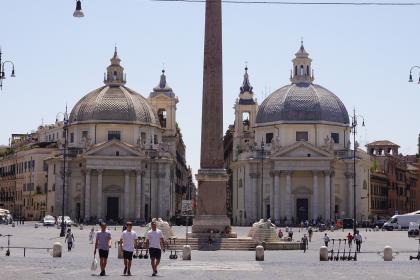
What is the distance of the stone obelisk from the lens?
45375 mm

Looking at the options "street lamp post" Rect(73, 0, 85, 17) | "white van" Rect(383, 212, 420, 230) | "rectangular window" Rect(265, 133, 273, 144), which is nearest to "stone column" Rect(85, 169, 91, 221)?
"rectangular window" Rect(265, 133, 273, 144)

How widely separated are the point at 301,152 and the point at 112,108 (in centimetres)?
2430

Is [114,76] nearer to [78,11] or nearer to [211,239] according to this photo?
[211,239]

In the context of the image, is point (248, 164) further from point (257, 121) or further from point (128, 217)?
point (128, 217)

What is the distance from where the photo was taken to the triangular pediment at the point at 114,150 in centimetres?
11138

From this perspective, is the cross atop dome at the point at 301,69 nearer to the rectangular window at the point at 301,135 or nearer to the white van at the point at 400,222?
the rectangular window at the point at 301,135

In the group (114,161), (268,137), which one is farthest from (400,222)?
(114,161)

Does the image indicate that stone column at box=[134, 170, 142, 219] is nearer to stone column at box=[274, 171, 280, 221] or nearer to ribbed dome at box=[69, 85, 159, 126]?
ribbed dome at box=[69, 85, 159, 126]

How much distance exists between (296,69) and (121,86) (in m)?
22.7

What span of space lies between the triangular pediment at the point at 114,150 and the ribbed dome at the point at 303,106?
17.2m

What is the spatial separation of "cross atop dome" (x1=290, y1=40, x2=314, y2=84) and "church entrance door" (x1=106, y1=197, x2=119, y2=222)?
2755 cm

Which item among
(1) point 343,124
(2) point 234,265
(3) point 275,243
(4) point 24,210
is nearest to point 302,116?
(1) point 343,124

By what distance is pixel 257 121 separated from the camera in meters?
119

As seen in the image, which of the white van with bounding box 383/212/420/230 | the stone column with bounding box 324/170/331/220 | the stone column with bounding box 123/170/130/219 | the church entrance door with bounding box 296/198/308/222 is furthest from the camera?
the stone column with bounding box 123/170/130/219
